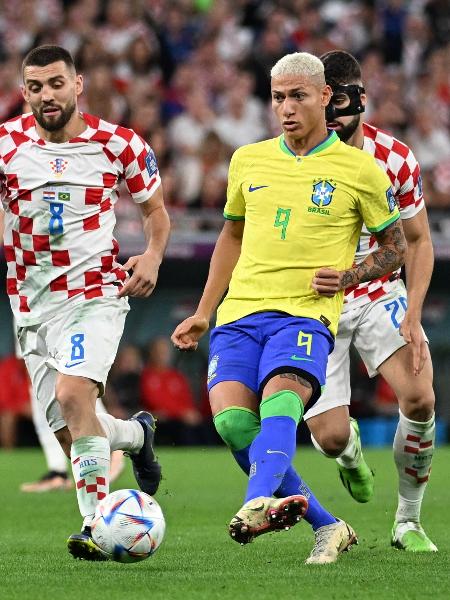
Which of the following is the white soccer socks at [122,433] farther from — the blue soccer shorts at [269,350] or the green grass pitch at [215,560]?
the blue soccer shorts at [269,350]

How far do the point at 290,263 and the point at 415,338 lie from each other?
89 cm

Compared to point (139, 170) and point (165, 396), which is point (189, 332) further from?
point (165, 396)

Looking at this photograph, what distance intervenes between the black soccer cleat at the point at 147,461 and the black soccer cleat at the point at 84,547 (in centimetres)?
169

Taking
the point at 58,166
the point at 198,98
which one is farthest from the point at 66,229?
the point at 198,98

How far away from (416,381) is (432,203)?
10449 mm

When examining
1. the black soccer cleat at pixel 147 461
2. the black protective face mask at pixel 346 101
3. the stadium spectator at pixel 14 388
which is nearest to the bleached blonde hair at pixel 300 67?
the black protective face mask at pixel 346 101

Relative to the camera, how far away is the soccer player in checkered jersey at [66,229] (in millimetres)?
7168

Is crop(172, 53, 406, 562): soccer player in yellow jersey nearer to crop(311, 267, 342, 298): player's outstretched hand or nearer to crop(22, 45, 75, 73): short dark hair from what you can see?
crop(311, 267, 342, 298): player's outstretched hand

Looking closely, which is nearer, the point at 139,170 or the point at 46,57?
the point at 46,57

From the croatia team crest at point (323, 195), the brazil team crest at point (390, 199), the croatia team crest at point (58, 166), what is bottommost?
the brazil team crest at point (390, 199)

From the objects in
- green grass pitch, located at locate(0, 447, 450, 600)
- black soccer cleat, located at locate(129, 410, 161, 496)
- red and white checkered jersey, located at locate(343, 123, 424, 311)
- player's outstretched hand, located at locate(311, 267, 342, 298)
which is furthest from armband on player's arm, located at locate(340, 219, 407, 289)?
black soccer cleat, located at locate(129, 410, 161, 496)

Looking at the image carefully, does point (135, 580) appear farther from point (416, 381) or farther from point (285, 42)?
point (285, 42)

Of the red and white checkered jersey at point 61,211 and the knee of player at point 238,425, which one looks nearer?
the knee of player at point 238,425

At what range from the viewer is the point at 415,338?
22.7 ft
